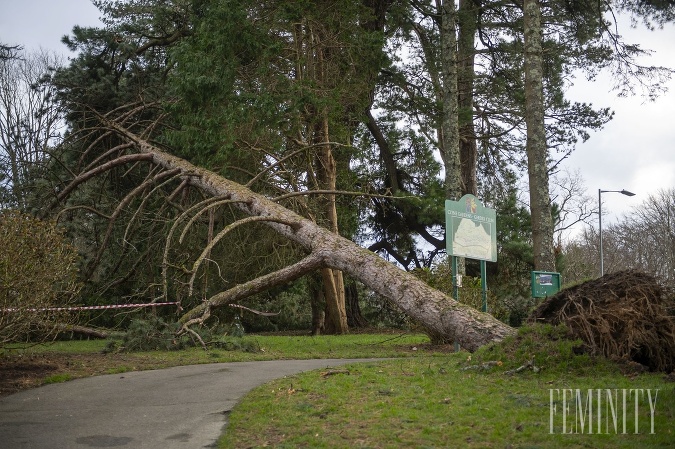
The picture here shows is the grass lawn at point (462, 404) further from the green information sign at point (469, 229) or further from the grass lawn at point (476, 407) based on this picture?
the green information sign at point (469, 229)

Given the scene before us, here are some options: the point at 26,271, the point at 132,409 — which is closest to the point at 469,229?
the point at 26,271

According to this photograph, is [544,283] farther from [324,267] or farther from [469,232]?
[324,267]

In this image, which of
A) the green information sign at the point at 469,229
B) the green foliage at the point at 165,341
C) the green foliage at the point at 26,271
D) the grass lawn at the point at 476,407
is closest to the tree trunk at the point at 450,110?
the green information sign at the point at 469,229

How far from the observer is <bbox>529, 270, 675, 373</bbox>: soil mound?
7.80 meters

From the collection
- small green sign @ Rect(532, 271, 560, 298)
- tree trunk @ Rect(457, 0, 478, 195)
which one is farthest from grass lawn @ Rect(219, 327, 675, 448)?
tree trunk @ Rect(457, 0, 478, 195)

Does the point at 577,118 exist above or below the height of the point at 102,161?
above

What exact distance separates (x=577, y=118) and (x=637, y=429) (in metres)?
20.3

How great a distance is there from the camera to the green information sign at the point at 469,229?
43.6 ft

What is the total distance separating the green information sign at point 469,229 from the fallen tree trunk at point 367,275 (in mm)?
1652

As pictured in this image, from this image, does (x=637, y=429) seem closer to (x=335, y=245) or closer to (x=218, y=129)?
(x=335, y=245)

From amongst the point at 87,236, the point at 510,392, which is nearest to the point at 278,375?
the point at 510,392

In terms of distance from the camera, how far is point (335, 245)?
13102 millimetres

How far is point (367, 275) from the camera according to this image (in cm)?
1212

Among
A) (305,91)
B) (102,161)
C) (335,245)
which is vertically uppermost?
(305,91)
